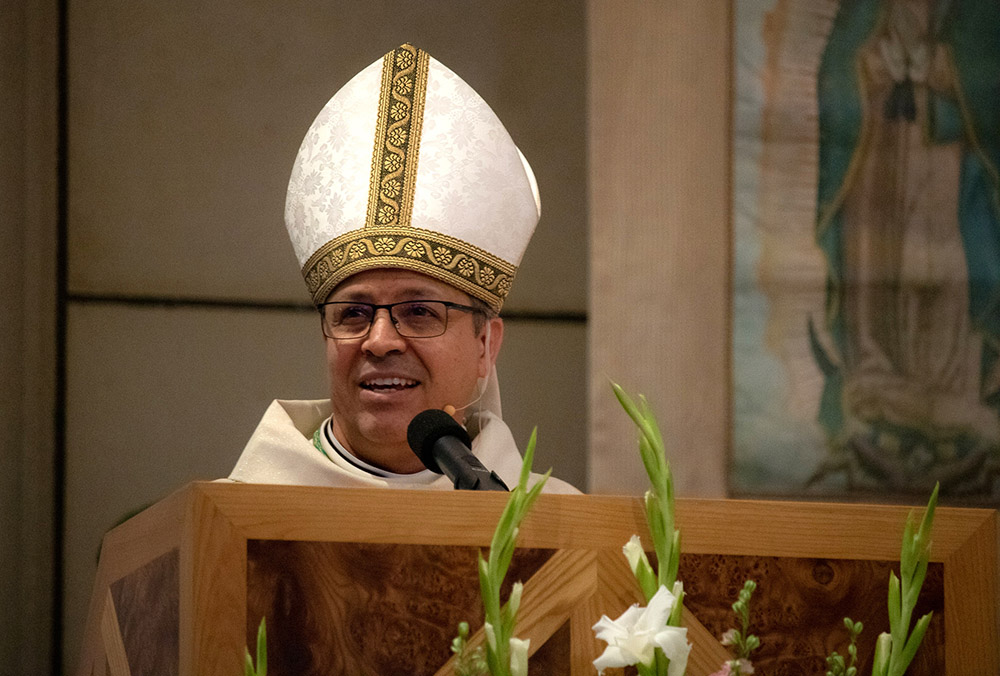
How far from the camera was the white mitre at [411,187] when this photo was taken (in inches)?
100

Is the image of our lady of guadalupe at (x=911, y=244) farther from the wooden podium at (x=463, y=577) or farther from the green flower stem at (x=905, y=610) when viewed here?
the green flower stem at (x=905, y=610)

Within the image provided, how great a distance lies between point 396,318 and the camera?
2469 millimetres

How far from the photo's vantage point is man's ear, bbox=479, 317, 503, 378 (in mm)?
2564

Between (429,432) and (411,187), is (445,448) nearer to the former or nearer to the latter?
(429,432)

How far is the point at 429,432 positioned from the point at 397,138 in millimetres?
1278

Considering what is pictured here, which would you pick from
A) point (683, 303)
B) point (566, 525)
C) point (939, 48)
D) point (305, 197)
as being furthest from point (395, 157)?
point (566, 525)

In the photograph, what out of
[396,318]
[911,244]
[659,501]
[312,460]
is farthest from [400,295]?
[659,501]

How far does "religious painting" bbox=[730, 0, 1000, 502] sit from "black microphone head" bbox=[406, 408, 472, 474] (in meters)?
1.69

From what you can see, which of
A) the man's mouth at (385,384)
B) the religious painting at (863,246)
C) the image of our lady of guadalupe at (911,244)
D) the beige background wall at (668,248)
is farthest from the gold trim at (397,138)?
the image of our lady of guadalupe at (911,244)

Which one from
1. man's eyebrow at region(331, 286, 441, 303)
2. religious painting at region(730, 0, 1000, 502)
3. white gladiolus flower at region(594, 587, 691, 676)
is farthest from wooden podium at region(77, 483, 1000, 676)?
religious painting at region(730, 0, 1000, 502)

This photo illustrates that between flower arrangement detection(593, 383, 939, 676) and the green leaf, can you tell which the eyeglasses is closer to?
flower arrangement detection(593, 383, 939, 676)

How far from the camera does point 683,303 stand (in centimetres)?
309

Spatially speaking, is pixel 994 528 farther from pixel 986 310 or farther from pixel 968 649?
pixel 986 310

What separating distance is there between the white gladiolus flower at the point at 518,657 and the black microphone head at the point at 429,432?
12.7 inches
